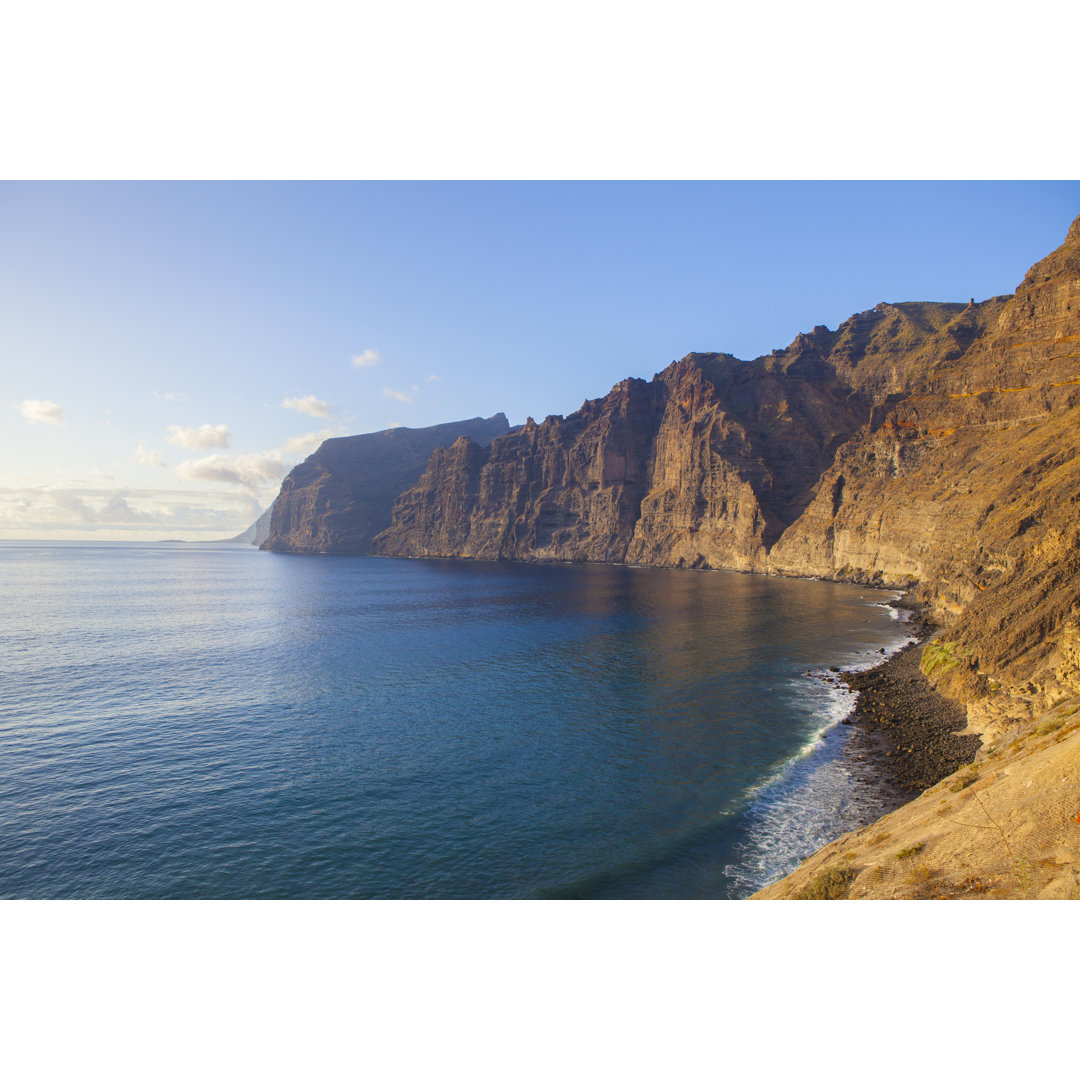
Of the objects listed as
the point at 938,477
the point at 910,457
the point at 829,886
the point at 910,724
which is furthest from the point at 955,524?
the point at 829,886

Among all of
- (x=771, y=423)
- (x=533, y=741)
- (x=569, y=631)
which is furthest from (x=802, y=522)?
(x=533, y=741)

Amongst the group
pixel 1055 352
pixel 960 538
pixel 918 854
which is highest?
pixel 1055 352

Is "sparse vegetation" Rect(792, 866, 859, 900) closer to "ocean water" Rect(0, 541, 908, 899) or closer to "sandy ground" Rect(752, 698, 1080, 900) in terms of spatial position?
"sandy ground" Rect(752, 698, 1080, 900)

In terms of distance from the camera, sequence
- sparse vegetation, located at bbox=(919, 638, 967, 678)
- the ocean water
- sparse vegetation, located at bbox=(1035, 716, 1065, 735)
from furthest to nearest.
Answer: sparse vegetation, located at bbox=(919, 638, 967, 678) → the ocean water → sparse vegetation, located at bbox=(1035, 716, 1065, 735)

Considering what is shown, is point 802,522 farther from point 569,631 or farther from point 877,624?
point 569,631

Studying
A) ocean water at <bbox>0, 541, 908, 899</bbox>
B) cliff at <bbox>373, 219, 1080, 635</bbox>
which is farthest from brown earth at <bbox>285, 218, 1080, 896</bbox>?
ocean water at <bbox>0, 541, 908, 899</bbox>

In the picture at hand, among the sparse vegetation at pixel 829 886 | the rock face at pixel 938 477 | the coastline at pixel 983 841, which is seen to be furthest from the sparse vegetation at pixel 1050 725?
the sparse vegetation at pixel 829 886

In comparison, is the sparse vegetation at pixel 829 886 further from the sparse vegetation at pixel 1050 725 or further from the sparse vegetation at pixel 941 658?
the sparse vegetation at pixel 941 658

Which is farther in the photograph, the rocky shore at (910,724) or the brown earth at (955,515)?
the rocky shore at (910,724)
